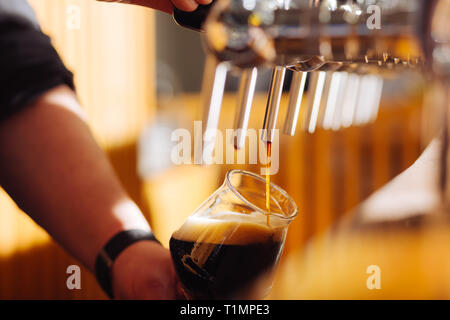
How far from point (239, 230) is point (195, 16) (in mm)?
254

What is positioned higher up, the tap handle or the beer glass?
the tap handle

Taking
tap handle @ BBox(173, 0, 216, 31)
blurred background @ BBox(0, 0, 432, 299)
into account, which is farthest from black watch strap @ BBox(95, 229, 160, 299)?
blurred background @ BBox(0, 0, 432, 299)

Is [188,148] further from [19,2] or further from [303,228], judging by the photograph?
[19,2]

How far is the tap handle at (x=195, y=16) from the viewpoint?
1.99 feet

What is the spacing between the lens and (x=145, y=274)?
755mm

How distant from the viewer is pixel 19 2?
0.96 m

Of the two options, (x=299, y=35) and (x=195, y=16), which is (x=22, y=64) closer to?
(x=195, y=16)

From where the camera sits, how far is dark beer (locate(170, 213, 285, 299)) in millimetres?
558

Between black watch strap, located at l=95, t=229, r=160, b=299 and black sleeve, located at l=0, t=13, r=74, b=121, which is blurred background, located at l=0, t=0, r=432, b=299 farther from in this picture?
black watch strap, located at l=95, t=229, r=160, b=299

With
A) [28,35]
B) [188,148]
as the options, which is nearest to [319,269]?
[188,148]

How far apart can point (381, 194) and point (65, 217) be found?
5.48ft

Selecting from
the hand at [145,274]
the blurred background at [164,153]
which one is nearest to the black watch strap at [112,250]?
the hand at [145,274]
